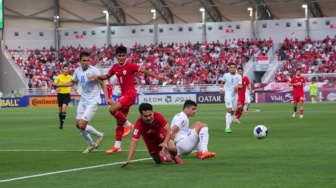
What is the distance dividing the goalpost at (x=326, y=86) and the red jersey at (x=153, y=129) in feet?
179

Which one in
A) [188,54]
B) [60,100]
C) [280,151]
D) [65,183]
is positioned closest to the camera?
[65,183]

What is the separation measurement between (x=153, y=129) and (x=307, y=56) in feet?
212

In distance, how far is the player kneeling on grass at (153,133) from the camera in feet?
45.2

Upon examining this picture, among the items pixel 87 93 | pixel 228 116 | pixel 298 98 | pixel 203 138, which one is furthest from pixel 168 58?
pixel 203 138

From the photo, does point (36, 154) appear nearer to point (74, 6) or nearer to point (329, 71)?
point (329, 71)

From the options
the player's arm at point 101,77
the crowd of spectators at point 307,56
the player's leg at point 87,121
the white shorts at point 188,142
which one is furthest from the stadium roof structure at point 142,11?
the white shorts at point 188,142

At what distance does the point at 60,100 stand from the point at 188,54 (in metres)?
52.4

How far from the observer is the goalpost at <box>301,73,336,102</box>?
67.2 metres

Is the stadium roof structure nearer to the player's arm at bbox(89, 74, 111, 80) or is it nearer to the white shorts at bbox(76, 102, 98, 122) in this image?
the white shorts at bbox(76, 102, 98, 122)

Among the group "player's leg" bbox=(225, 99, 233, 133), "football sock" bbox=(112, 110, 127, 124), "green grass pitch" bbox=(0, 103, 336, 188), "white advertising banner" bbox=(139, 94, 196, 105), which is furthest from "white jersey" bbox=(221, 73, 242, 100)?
"white advertising banner" bbox=(139, 94, 196, 105)

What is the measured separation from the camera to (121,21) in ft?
306

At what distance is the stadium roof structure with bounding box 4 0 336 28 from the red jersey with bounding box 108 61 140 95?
219 ft

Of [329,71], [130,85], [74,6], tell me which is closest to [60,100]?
[130,85]

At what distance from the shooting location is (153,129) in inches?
559
